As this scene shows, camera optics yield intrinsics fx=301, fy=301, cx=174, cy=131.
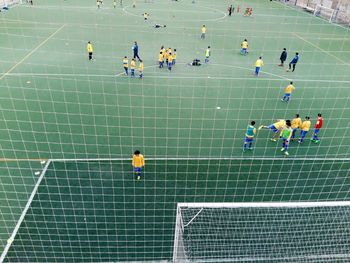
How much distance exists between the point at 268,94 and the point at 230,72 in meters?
3.37

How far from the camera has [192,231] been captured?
640 cm

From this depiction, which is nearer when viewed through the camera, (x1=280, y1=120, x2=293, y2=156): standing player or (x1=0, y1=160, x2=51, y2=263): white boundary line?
(x1=0, y1=160, x2=51, y2=263): white boundary line

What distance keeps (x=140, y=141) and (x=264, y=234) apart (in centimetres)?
523

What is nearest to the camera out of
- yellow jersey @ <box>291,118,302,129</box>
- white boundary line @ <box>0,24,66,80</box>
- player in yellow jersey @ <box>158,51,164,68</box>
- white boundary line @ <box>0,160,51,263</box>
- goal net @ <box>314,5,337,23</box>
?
white boundary line @ <box>0,160,51,263</box>

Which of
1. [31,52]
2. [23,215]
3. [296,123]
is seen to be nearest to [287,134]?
[296,123]

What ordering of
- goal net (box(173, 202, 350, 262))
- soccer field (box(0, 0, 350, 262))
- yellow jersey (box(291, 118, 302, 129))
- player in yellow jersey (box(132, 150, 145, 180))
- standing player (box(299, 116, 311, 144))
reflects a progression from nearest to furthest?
goal net (box(173, 202, 350, 262)) → soccer field (box(0, 0, 350, 262)) → player in yellow jersey (box(132, 150, 145, 180)) → standing player (box(299, 116, 311, 144)) → yellow jersey (box(291, 118, 302, 129))

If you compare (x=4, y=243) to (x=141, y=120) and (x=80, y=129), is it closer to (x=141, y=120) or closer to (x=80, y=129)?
(x=80, y=129)

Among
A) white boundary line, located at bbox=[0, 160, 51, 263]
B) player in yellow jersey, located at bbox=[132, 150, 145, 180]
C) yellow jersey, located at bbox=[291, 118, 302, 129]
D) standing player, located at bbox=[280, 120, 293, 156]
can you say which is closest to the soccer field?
white boundary line, located at bbox=[0, 160, 51, 263]

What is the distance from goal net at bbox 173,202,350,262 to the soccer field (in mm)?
684

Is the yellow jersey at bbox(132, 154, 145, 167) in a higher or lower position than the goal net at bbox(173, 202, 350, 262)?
higher

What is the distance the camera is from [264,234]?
654cm

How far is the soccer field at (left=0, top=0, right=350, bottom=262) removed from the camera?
688cm

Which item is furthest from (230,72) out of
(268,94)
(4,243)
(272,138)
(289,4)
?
(289,4)

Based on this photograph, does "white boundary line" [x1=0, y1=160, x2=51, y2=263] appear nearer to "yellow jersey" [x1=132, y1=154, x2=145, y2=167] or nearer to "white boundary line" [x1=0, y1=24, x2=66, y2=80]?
"yellow jersey" [x1=132, y1=154, x2=145, y2=167]
